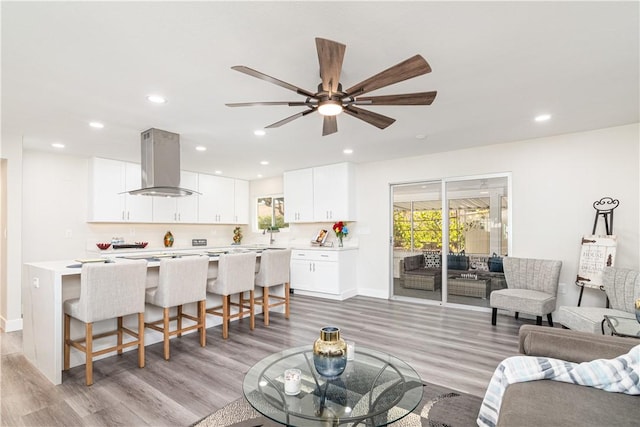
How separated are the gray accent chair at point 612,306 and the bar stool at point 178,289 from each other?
365cm

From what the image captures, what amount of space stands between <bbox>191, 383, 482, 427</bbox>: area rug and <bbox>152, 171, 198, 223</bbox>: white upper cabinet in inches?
180

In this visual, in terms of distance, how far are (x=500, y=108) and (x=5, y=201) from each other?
5808 mm

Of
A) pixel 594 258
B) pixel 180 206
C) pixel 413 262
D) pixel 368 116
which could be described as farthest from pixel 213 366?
pixel 594 258

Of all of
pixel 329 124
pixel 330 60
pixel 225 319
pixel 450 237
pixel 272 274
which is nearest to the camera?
pixel 330 60

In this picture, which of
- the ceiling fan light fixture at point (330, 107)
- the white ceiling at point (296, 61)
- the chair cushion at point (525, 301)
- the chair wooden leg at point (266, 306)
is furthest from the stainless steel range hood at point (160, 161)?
the chair cushion at point (525, 301)

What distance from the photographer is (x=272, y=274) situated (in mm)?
4406

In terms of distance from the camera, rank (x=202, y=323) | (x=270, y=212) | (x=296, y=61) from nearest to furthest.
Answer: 1. (x=296, y=61)
2. (x=202, y=323)
3. (x=270, y=212)

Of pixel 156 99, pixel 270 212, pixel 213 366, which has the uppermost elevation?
pixel 156 99

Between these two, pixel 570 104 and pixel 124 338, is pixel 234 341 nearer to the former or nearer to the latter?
pixel 124 338

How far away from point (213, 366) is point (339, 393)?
65.6 inches

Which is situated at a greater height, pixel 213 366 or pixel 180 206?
pixel 180 206

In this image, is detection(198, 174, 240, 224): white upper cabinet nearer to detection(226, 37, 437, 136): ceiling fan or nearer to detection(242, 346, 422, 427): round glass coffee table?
detection(226, 37, 437, 136): ceiling fan

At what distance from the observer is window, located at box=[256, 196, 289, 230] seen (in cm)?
747

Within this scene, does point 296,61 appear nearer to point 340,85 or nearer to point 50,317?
point 340,85
